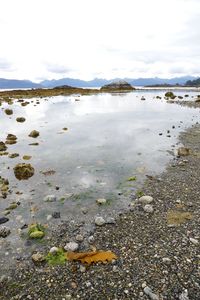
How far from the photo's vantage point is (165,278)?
7387mm

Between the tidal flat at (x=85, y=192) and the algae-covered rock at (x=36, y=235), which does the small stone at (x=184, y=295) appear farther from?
the algae-covered rock at (x=36, y=235)

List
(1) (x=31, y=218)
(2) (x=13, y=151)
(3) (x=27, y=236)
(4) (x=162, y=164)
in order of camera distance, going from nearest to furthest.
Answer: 1. (3) (x=27, y=236)
2. (1) (x=31, y=218)
3. (4) (x=162, y=164)
4. (2) (x=13, y=151)

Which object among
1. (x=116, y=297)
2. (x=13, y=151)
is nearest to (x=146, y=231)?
(x=116, y=297)

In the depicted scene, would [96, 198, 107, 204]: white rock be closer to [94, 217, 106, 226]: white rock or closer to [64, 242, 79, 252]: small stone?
[94, 217, 106, 226]: white rock

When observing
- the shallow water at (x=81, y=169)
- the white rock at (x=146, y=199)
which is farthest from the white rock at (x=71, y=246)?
the white rock at (x=146, y=199)

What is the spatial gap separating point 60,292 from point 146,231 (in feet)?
12.1

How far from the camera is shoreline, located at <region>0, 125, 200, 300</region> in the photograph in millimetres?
7055

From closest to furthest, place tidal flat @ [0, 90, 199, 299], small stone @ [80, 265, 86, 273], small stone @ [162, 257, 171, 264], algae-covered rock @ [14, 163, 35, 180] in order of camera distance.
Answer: small stone @ [80, 265, 86, 273] < small stone @ [162, 257, 171, 264] < tidal flat @ [0, 90, 199, 299] < algae-covered rock @ [14, 163, 35, 180]

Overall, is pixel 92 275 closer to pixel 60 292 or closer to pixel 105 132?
pixel 60 292

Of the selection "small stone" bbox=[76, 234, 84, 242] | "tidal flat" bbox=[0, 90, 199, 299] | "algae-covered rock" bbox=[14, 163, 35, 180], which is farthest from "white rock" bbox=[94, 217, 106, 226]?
"algae-covered rock" bbox=[14, 163, 35, 180]

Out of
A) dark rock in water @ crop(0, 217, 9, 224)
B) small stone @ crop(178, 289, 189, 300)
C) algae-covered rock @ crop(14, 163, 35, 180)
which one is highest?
algae-covered rock @ crop(14, 163, 35, 180)

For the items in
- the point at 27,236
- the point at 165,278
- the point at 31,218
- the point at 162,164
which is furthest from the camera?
the point at 162,164

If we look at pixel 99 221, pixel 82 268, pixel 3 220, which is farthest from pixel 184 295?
pixel 3 220

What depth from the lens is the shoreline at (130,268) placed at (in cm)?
705
